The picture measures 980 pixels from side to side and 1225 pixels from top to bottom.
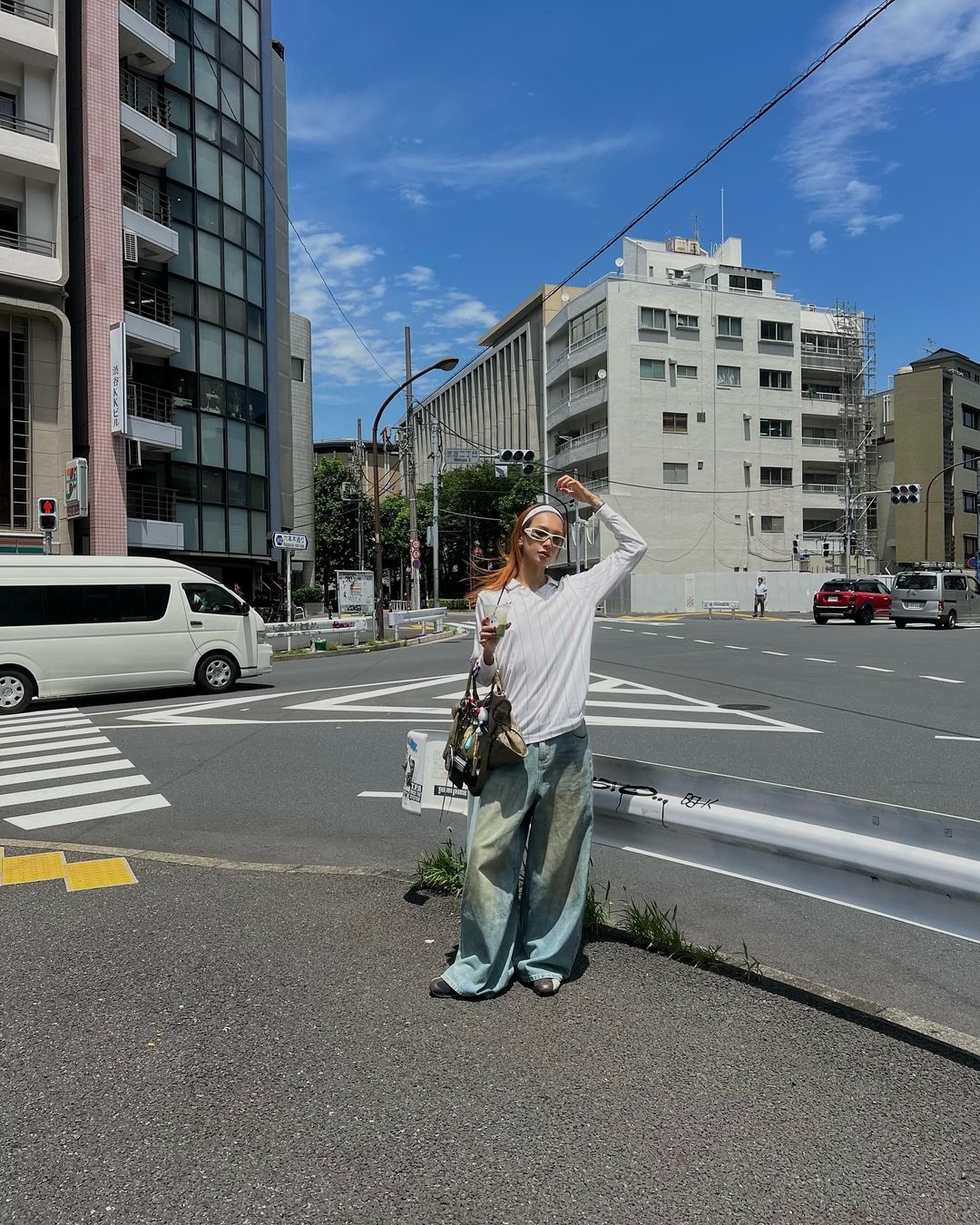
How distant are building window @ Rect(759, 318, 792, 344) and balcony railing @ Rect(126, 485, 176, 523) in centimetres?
4077

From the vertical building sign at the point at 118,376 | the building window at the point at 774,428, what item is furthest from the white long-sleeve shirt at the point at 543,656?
the building window at the point at 774,428

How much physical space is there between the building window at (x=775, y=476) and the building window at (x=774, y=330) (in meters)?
8.10

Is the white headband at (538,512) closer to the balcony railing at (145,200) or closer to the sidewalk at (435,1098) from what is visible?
the sidewalk at (435,1098)

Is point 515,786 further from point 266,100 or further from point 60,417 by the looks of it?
point 266,100

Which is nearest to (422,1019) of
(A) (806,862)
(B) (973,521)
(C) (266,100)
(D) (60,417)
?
(A) (806,862)

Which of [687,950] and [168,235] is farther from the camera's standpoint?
[168,235]

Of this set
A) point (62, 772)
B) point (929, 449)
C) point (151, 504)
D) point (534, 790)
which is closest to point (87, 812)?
point (62, 772)

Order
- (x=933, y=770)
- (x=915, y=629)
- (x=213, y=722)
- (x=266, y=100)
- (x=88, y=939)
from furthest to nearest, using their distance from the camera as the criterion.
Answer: (x=266, y=100), (x=915, y=629), (x=213, y=722), (x=933, y=770), (x=88, y=939)

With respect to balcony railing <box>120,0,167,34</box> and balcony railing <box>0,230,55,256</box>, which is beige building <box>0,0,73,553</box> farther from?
balcony railing <box>120,0,167,34</box>

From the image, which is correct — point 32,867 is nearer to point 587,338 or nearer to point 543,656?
point 543,656

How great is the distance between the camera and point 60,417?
1070 inches

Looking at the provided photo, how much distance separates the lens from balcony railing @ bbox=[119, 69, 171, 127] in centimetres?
3100

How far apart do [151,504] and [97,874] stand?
28.3 m

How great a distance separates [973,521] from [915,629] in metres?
49.5
